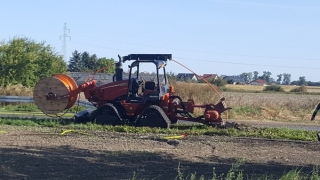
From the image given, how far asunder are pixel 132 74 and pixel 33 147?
8.39 m

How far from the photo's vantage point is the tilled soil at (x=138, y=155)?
12289mm

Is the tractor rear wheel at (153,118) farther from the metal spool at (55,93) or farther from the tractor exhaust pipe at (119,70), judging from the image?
the metal spool at (55,93)

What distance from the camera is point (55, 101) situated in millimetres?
22328

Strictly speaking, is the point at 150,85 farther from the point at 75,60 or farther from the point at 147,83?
the point at 75,60

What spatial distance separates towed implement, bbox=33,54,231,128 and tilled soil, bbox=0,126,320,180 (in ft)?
9.25

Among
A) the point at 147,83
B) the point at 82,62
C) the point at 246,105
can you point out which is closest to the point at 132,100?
the point at 147,83

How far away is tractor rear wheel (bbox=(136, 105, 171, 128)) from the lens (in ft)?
68.2

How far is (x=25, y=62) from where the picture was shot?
4466 centimetres

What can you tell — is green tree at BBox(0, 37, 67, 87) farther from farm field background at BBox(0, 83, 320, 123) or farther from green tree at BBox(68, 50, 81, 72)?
green tree at BBox(68, 50, 81, 72)

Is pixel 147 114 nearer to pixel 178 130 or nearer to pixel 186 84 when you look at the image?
pixel 178 130

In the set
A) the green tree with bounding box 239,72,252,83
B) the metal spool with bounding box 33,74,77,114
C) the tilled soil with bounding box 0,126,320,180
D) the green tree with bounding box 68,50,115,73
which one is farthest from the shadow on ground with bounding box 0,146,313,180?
the green tree with bounding box 239,72,252,83

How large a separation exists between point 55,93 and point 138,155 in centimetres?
895

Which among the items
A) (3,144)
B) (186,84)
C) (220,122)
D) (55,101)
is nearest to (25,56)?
(186,84)

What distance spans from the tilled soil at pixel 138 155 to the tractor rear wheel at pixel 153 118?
2458 millimetres
